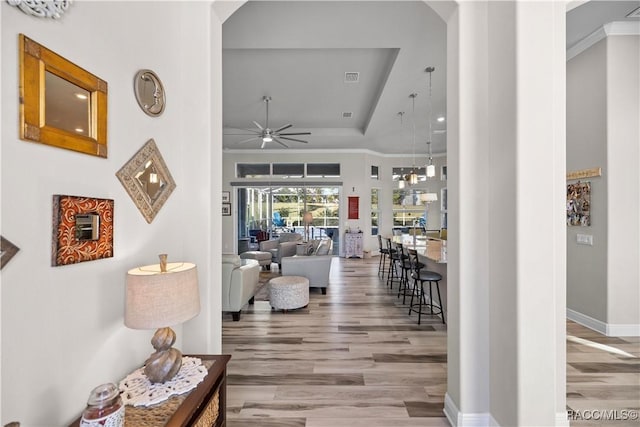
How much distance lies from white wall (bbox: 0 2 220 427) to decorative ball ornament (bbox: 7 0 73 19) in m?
0.02

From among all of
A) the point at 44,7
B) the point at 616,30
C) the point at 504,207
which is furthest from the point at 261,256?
the point at 616,30

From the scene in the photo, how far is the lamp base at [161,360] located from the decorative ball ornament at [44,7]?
1414 mm

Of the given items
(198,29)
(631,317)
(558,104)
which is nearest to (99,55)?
(198,29)

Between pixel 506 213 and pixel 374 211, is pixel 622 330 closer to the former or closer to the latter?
pixel 506 213

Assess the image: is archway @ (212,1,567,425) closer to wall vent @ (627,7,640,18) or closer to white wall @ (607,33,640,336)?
white wall @ (607,33,640,336)

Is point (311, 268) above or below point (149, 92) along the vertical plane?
below

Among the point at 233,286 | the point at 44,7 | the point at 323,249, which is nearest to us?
the point at 44,7

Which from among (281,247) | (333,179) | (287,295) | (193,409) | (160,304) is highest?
(333,179)

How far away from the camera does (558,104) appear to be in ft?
6.06

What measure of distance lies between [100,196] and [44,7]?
0.77m

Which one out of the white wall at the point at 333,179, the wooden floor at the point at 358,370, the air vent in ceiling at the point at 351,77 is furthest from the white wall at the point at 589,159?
the white wall at the point at 333,179

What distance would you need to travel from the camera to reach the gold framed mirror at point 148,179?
5.09 feet

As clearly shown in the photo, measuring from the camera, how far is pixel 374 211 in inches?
392

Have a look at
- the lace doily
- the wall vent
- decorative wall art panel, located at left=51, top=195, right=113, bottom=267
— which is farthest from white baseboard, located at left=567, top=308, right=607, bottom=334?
decorative wall art panel, located at left=51, top=195, right=113, bottom=267
